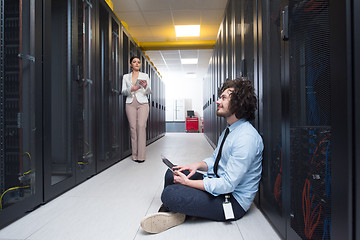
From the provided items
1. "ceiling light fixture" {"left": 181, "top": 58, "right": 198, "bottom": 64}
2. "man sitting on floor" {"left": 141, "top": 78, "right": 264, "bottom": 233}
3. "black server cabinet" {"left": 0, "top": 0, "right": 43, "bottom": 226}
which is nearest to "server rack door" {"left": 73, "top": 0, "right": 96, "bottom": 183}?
"black server cabinet" {"left": 0, "top": 0, "right": 43, "bottom": 226}

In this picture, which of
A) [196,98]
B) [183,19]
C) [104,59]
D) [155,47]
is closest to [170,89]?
[196,98]

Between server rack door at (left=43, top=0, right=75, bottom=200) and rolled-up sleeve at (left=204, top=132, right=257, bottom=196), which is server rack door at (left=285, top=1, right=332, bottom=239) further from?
server rack door at (left=43, top=0, right=75, bottom=200)

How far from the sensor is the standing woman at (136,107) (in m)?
3.31

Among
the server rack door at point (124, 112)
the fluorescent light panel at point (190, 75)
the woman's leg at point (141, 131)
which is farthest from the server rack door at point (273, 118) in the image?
the fluorescent light panel at point (190, 75)

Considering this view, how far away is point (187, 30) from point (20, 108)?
4938 millimetres

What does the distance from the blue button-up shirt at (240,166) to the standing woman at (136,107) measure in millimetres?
2038

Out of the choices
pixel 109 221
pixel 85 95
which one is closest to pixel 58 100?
pixel 85 95

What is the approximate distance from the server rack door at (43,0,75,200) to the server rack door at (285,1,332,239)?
1600 millimetres

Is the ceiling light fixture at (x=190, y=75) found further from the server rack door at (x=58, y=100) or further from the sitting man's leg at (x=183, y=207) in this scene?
the sitting man's leg at (x=183, y=207)

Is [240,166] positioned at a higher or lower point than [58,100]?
lower

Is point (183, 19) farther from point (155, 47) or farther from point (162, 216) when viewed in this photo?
point (162, 216)

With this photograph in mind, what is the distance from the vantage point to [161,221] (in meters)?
1.22

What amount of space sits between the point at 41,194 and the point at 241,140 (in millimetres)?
1414

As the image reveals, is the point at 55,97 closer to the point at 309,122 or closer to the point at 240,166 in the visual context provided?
the point at 240,166
